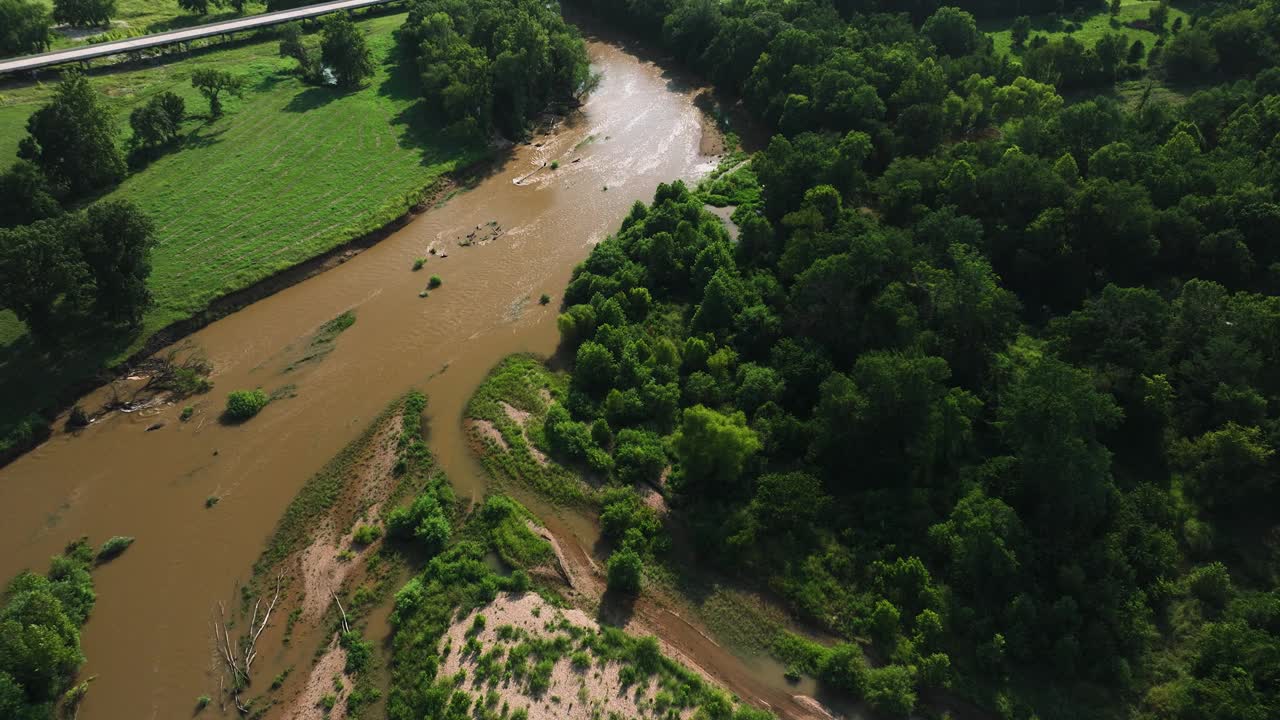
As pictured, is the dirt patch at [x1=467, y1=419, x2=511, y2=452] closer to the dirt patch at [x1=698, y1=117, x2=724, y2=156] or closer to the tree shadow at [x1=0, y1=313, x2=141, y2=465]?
the tree shadow at [x1=0, y1=313, x2=141, y2=465]

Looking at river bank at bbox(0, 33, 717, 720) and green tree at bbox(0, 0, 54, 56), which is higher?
green tree at bbox(0, 0, 54, 56)

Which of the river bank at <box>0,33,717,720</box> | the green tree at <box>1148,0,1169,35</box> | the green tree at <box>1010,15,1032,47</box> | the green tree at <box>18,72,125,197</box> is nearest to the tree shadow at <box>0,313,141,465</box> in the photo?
the river bank at <box>0,33,717,720</box>

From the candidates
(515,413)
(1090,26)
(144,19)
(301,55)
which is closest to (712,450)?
(515,413)

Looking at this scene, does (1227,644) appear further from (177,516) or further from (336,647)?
(177,516)

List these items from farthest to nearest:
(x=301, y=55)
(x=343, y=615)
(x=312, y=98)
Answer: (x=301, y=55) → (x=312, y=98) → (x=343, y=615)

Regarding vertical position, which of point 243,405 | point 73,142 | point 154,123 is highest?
point 154,123

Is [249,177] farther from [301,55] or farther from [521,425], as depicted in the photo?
[521,425]
